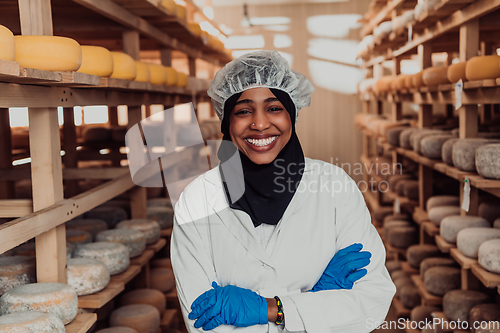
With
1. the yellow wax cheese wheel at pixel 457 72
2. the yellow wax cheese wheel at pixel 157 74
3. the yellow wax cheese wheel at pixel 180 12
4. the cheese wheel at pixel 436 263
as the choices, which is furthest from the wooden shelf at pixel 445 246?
the yellow wax cheese wheel at pixel 180 12

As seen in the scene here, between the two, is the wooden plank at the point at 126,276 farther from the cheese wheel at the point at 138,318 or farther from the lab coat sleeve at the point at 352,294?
the lab coat sleeve at the point at 352,294

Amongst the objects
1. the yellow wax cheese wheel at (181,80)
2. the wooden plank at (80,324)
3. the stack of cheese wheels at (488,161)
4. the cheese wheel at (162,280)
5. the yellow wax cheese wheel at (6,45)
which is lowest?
the cheese wheel at (162,280)

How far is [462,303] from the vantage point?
9.30 feet

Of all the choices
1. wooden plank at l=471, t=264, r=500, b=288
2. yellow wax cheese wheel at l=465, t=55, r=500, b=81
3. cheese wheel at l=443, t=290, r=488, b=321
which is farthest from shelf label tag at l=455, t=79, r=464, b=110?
cheese wheel at l=443, t=290, r=488, b=321

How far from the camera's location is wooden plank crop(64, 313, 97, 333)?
1.96 m

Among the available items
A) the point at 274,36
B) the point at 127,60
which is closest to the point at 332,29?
the point at 274,36

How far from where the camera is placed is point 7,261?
2199mm

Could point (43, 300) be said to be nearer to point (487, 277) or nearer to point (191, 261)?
point (191, 261)

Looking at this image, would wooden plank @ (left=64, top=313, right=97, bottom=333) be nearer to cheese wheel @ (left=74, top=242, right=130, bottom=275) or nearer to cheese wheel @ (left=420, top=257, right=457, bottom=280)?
cheese wheel @ (left=74, top=242, right=130, bottom=275)

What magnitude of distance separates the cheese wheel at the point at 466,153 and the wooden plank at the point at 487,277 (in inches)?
23.3

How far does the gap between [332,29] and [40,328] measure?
312 inches

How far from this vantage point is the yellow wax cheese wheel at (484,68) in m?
2.64

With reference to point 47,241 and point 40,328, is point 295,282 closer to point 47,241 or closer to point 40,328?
point 40,328

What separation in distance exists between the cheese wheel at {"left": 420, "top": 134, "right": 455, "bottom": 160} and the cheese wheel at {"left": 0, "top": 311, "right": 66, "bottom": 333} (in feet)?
8.98
